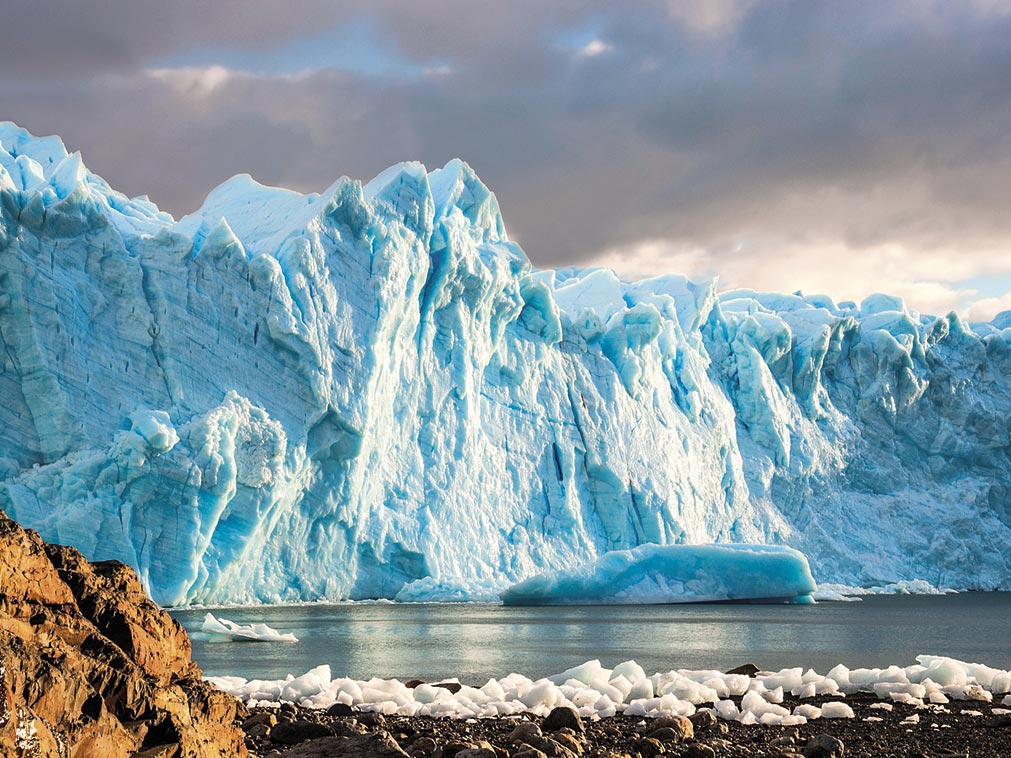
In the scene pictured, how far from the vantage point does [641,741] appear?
5.72m

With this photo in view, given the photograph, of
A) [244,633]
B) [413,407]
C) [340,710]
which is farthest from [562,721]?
[413,407]

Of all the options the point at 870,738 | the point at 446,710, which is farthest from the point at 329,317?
the point at 870,738

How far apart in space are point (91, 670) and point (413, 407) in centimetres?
1978

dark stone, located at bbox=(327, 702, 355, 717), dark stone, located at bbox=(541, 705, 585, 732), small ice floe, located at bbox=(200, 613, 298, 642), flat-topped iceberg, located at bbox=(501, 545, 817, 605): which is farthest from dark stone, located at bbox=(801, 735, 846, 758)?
flat-topped iceberg, located at bbox=(501, 545, 817, 605)

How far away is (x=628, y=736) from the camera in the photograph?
6156 millimetres

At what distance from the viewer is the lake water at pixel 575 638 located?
1206 centimetres

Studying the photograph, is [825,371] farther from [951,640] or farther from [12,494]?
[12,494]

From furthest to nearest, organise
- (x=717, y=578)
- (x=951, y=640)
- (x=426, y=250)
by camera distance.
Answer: (x=717, y=578) → (x=426, y=250) → (x=951, y=640)

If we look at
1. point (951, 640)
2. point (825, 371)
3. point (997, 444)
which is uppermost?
point (825, 371)

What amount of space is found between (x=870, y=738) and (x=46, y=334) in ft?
53.0

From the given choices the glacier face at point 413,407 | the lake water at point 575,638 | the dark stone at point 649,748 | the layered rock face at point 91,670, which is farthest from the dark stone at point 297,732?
the glacier face at point 413,407

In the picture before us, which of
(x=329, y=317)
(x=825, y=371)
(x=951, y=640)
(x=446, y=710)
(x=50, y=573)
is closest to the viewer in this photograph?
(x=50, y=573)

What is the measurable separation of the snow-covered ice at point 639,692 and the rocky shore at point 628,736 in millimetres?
241

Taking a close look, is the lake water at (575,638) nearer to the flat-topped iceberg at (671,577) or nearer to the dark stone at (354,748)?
the flat-topped iceberg at (671,577)
